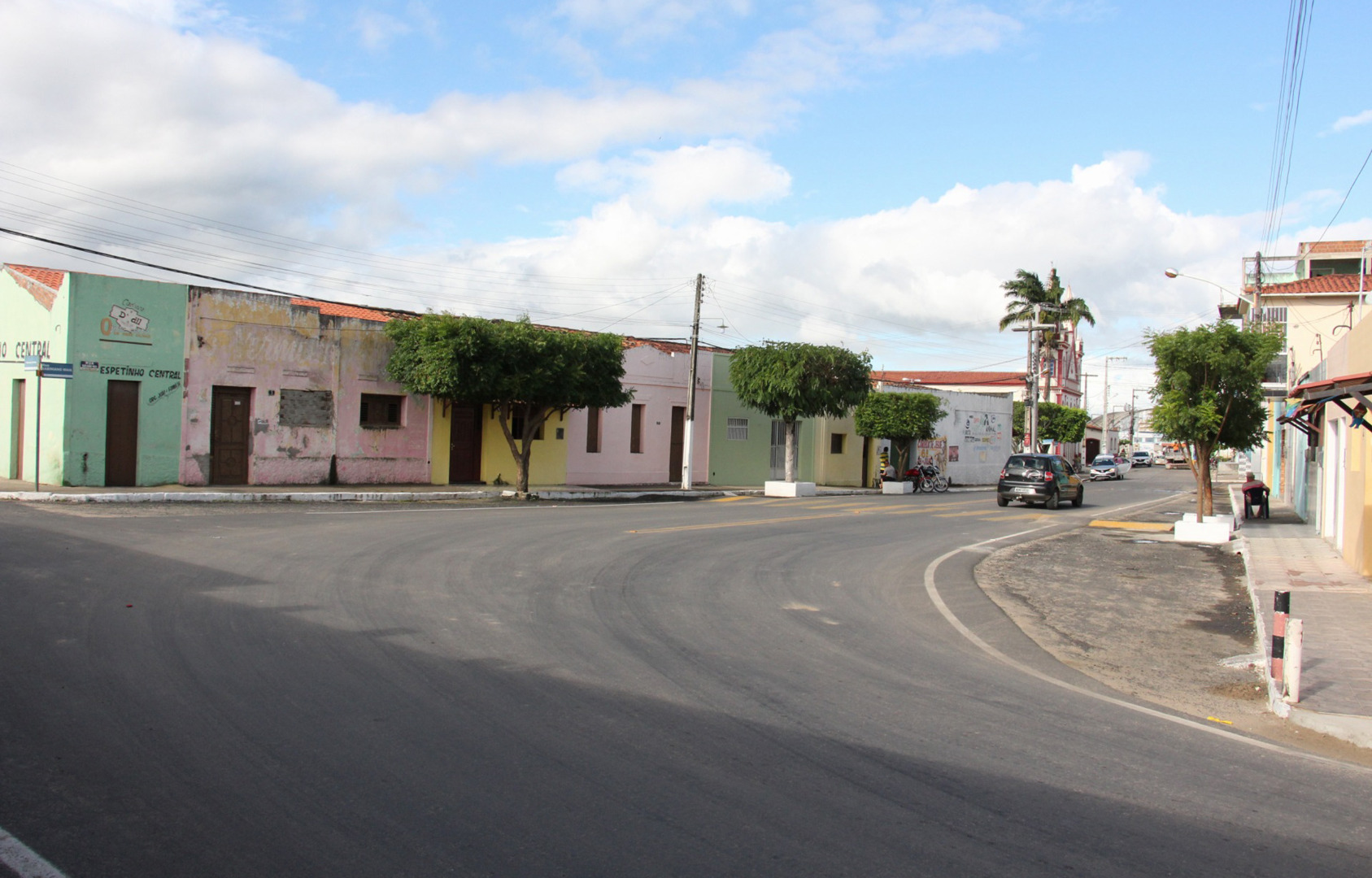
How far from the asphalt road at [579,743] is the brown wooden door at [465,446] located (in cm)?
1778

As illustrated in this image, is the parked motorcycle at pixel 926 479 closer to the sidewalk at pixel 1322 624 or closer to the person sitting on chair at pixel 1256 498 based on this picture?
the person sitting on chair at pixel 1256 498

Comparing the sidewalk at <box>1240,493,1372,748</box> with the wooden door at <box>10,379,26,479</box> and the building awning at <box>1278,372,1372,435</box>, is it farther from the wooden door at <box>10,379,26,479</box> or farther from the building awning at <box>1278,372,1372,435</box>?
the wooden door at <box>10,379,26,479</box>

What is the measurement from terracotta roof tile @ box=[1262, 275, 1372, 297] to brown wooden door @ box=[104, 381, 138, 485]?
47750mm

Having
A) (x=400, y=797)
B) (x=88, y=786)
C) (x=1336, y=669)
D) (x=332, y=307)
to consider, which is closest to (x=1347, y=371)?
(x=1336, y=669)

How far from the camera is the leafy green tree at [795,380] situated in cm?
3531

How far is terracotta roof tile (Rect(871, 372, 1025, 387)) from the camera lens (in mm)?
86250

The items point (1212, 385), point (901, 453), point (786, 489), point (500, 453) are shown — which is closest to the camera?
point (1212, 385)

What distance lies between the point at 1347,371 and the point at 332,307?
88.9 ft

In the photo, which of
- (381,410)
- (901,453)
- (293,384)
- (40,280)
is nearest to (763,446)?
(901,453)

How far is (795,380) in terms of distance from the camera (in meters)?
35.1

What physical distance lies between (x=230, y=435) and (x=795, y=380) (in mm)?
18702

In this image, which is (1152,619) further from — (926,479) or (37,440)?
Answer: (926,479)

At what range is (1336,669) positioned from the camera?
28.0ft

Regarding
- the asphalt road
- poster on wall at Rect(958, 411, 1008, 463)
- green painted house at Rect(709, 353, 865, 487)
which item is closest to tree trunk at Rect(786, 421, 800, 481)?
green painted house at Rect(709, 353, 865, 487)
